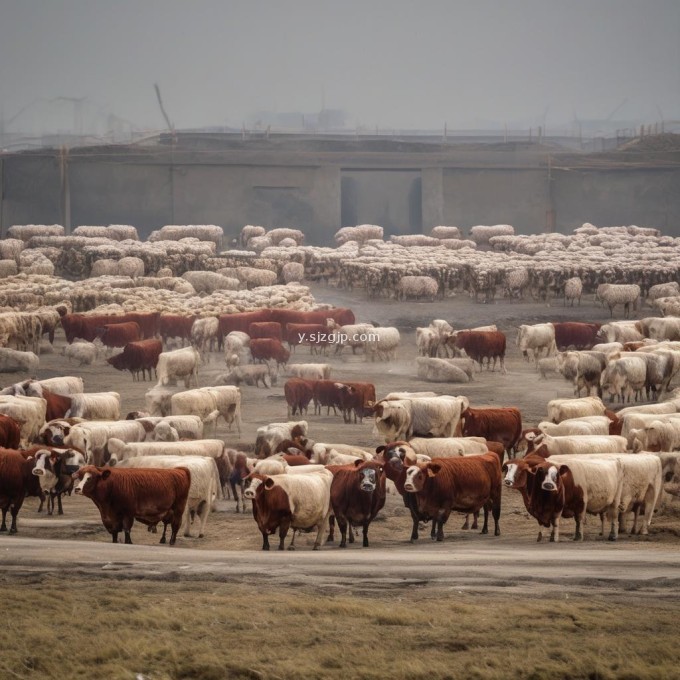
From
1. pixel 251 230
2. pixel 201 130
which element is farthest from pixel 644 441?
pixel 201 130

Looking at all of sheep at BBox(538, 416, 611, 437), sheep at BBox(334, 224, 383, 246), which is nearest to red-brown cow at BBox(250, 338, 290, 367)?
sheep at BBox(538, 416, 611, 437)

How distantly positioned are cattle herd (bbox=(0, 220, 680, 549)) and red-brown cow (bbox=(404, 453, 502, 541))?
27 mm

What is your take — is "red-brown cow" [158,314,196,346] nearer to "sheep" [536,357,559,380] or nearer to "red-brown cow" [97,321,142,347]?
"red-brown cow" [97,321,142,347]

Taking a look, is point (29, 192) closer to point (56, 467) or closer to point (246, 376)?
point (246, 376)

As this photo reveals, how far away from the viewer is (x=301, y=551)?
53.3 feet

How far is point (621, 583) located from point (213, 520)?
6.43 metres

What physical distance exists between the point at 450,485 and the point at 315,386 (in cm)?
946

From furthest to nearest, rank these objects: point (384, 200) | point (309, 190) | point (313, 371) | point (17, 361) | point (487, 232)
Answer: point (384, 200) → point (309, 190) → point (487, 232) → point (17, 361) → point (313, 371)

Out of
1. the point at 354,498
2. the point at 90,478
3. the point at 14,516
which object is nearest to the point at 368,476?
the point at 354,498

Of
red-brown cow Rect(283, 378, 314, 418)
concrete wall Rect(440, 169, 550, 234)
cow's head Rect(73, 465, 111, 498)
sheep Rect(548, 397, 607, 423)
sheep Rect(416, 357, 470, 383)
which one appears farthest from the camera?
concrete wall Rect(440, 169, 550, 234)

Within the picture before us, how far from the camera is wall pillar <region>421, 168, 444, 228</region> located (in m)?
58.0

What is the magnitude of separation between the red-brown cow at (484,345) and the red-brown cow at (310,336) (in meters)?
3.23

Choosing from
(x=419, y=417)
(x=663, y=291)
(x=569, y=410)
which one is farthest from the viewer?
(x=663, y=291)

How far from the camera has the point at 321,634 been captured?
40.2 feet
